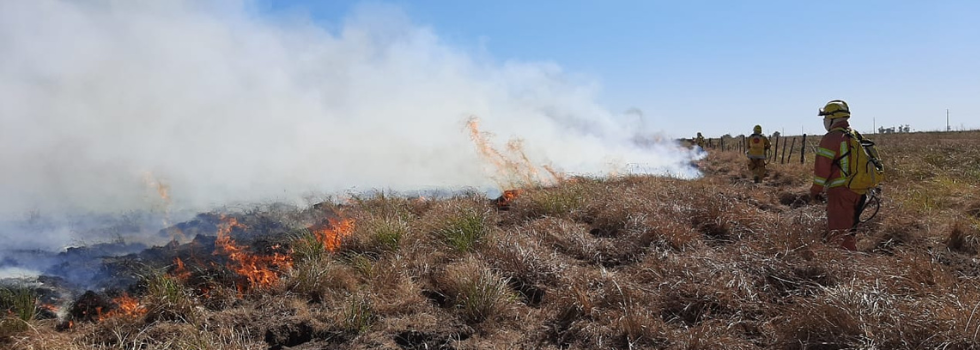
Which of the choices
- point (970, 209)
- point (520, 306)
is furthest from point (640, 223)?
point (970, 209)

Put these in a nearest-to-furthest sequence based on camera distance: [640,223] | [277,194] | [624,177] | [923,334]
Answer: [923,334]
[640,223]
[277,194]
[624,177]

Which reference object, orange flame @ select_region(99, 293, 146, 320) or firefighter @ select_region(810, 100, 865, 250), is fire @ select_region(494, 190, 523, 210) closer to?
firefighter @ select_region(810, 100, 865, 250)

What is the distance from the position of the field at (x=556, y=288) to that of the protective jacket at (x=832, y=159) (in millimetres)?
587

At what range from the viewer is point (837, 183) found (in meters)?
5.81

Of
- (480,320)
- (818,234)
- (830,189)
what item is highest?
(830,189)

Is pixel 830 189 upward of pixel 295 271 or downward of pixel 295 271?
upward

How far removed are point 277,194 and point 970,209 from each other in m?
11.5

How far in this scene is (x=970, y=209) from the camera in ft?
26.4

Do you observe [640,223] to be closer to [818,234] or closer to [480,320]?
[818,234]

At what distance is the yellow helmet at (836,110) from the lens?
235 inches

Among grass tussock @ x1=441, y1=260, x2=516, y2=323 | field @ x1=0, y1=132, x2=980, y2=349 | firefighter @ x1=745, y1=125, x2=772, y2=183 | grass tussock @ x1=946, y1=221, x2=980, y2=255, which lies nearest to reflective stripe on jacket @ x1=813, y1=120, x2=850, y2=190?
field @ x1=0, y1=132, x2=980, y2=349

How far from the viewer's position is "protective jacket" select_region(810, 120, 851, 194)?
5.79 m

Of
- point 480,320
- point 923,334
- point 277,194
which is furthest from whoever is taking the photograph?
point 277,194

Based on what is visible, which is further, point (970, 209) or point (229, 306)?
point (970, 209)
